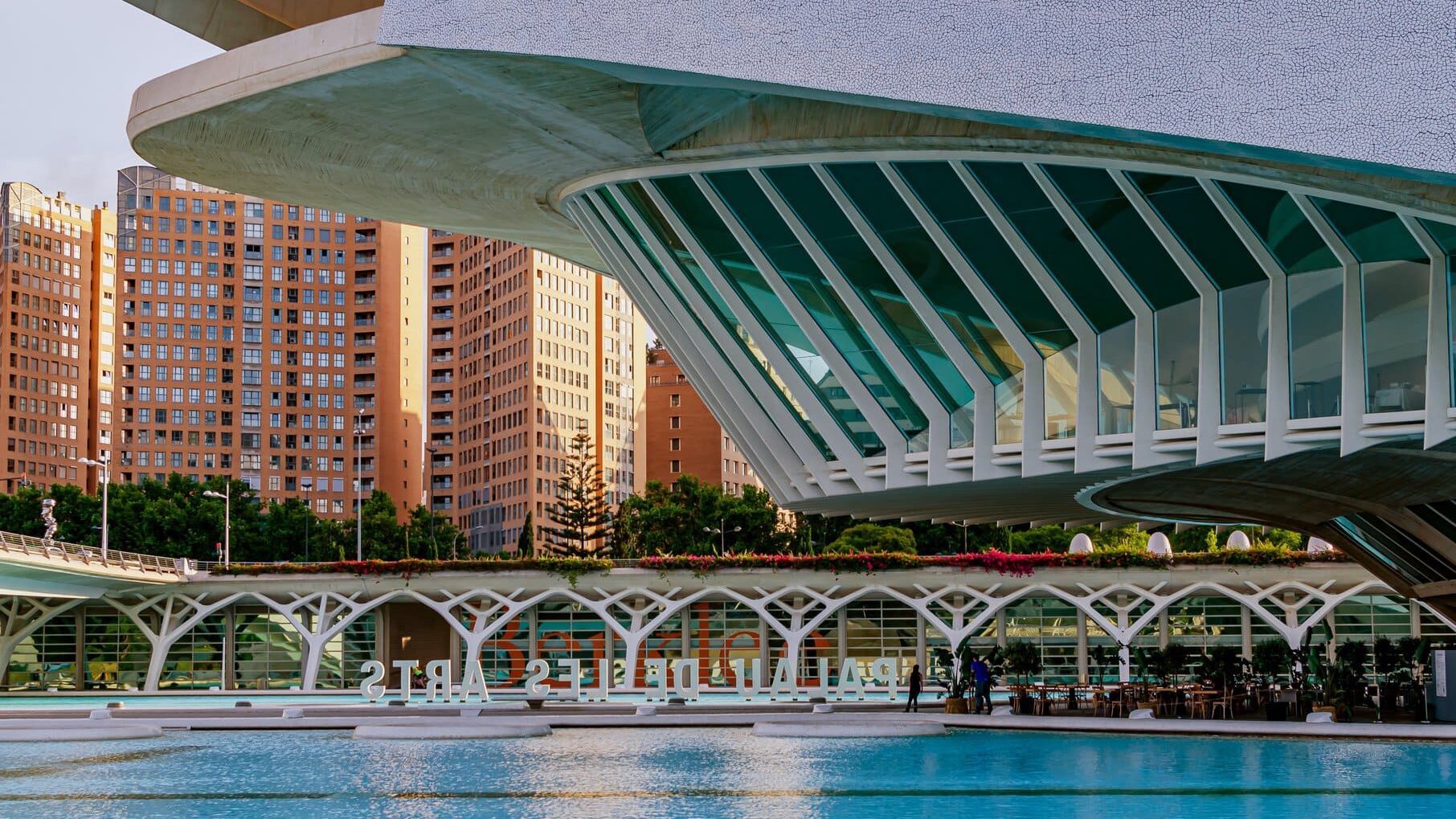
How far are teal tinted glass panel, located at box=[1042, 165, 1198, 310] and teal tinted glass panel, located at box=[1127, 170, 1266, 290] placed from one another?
0.36 metres

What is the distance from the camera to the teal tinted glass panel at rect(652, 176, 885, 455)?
25.6m

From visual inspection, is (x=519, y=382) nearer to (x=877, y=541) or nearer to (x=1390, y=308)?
(x=877, y=541)

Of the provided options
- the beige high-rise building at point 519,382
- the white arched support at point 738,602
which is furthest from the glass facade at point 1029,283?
the beige high-rise building at point 519,382

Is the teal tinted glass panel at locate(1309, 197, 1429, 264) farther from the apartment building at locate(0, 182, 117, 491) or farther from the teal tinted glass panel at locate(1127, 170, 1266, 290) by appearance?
the apartment building at locate(0, 182, 117, 491)

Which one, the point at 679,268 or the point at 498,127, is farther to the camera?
the point at 679,268

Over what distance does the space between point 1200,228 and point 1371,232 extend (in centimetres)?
210

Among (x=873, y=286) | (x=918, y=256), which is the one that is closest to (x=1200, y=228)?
(x=918, y=256)

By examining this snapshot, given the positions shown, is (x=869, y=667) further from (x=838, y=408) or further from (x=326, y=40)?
(x=326, y=40)

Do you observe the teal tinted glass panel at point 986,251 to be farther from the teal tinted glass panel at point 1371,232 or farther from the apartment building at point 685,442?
the apartment building at point 685,442

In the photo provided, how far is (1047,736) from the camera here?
30812 millimetres

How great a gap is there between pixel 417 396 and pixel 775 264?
137 m

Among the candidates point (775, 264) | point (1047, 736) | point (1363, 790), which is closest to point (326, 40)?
point (775, 264)

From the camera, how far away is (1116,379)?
23.1 m

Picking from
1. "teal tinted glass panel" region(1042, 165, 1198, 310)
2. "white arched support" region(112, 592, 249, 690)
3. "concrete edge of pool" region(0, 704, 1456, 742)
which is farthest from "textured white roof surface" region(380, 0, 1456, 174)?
"white arched support" region(112, 592, 249, 690)
